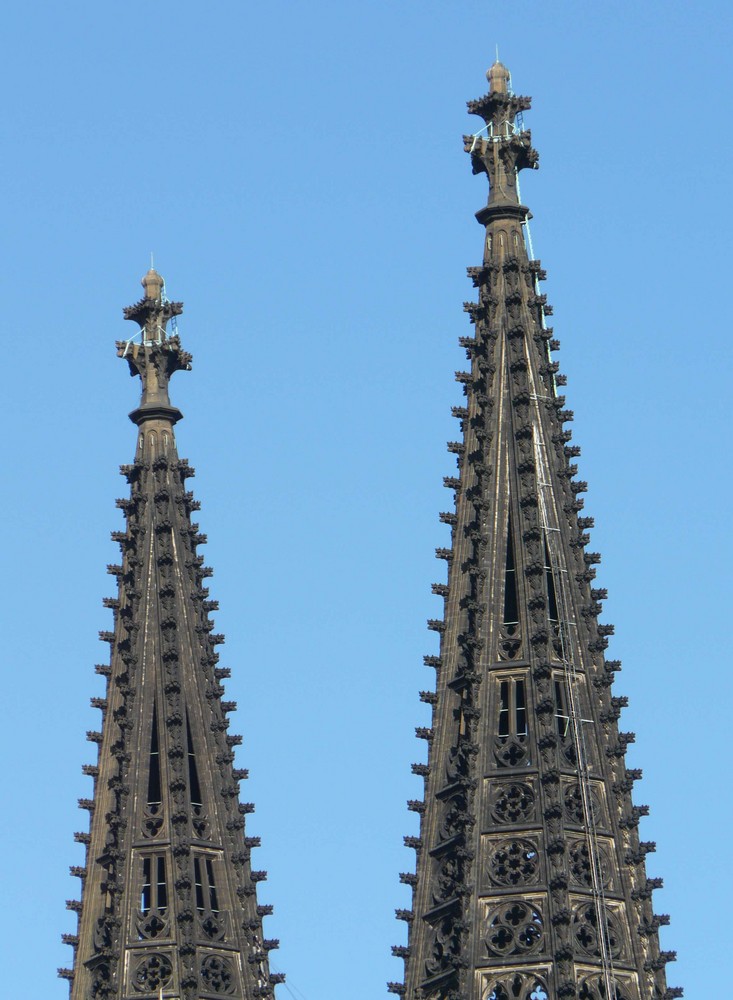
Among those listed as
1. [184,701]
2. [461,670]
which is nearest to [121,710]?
[184,701]

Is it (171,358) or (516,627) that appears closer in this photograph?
(516,627)

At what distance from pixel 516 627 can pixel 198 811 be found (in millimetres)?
11263

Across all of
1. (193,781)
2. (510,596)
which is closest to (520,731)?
(510,596)

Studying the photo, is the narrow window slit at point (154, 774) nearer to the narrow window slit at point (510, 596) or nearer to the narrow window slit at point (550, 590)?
the narrow window slit at point (510, 596)

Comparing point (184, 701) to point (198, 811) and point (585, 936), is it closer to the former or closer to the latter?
point (198, 811)

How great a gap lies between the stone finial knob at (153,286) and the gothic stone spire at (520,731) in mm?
11149

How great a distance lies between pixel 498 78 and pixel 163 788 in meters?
22.8

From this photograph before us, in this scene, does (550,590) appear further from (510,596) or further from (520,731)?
(520,731)

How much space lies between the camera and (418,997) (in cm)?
12469

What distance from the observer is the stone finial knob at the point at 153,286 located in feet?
458

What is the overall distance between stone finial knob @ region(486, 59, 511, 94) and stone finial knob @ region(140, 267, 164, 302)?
11.9m

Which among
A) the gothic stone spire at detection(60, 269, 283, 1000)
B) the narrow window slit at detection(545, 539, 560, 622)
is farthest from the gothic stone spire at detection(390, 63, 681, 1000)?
the gothic stone spire at detection(60, 269, 283, 1000)

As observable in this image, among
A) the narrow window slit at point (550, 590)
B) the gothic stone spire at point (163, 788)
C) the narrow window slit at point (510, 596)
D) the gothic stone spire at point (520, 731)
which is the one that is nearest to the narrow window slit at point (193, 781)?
the gothic stone spire at point (163, 788)

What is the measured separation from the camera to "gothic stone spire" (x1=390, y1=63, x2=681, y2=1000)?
124m
